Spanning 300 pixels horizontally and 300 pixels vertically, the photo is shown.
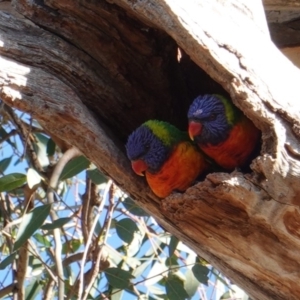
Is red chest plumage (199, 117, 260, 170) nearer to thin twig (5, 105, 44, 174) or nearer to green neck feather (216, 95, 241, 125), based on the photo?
green neck feather (216, 95, 241, 125)

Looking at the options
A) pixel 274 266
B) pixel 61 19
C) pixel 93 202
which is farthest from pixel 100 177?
pixel 274 266

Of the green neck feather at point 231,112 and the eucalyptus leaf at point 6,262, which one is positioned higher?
the green neck feather at point 231,112

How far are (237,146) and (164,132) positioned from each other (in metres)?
0.23

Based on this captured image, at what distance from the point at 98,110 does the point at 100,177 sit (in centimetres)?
62

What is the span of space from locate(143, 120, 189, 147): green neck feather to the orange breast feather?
2cm

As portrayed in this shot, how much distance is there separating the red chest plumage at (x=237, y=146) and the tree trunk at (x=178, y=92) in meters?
0.17

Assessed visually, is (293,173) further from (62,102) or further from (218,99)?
(62,102)

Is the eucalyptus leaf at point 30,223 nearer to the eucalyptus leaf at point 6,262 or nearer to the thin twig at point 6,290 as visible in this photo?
the eucalyptus leaf at point 6,262

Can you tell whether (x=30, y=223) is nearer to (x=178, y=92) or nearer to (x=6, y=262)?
(x=6, y=262)

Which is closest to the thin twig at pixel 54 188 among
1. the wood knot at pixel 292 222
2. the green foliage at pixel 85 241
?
the green foliage at pixel 85 241

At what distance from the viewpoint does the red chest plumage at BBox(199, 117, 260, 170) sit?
1.68 metres

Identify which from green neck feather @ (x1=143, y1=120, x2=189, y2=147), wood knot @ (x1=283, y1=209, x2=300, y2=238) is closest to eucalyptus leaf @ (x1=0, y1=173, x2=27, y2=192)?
green neck feather @ (x1=143, y1=120, x2=189, y2=147)

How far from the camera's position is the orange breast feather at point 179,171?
5.57 ft

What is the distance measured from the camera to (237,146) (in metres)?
1.68
